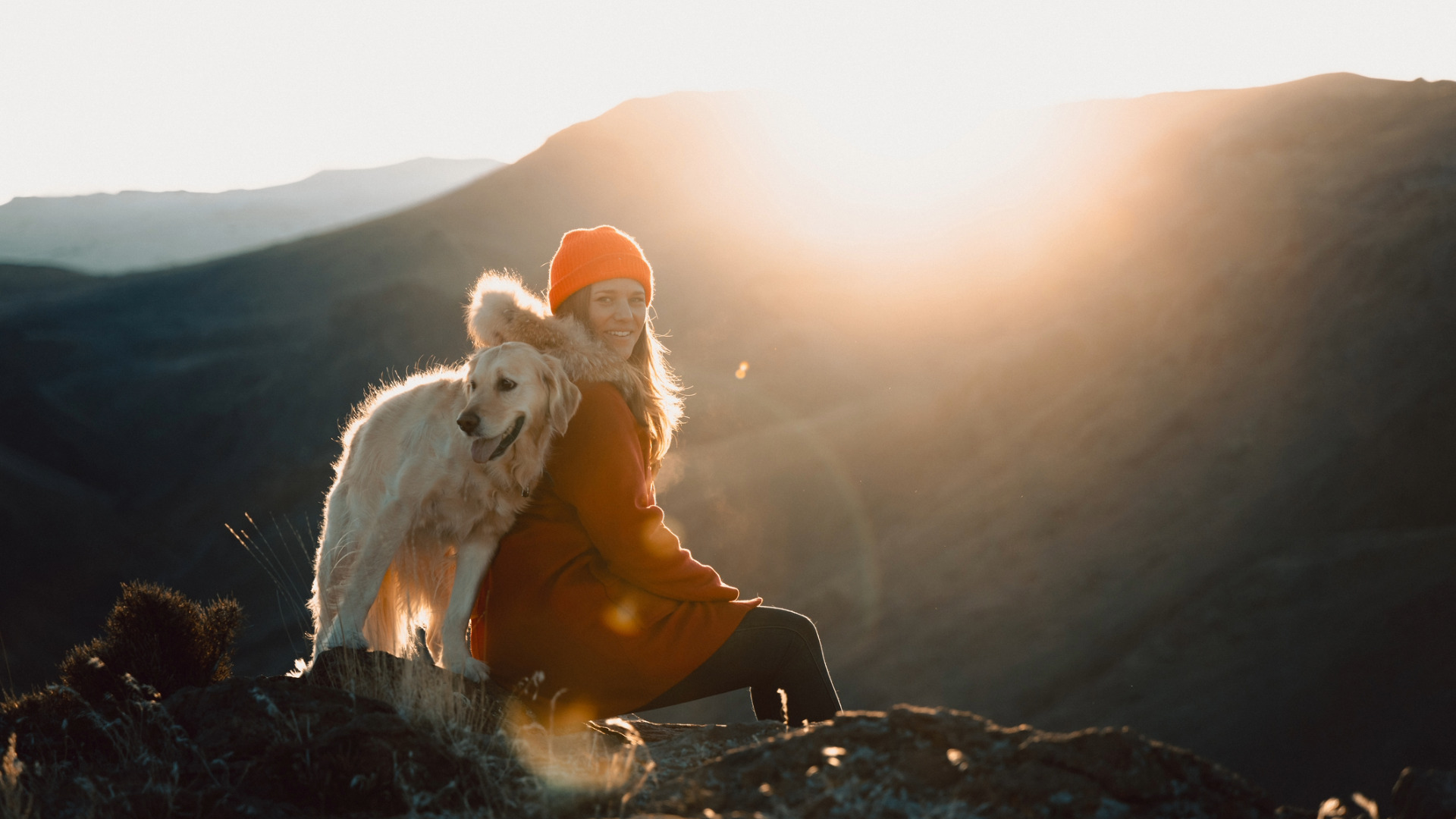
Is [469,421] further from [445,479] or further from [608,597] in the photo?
[608,597]

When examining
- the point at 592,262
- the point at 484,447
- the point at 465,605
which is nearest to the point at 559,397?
the point at 484,447

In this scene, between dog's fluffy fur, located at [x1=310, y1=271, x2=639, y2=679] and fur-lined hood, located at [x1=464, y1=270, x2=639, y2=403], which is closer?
dog's fluffy fur, located at [x1=310, y1=271, x2=639, y2=679]

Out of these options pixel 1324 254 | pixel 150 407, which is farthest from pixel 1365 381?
pixel 150 407

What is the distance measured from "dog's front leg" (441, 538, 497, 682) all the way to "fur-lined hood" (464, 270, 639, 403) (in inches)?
26.3

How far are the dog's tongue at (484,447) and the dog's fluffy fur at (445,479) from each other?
0.05 meters

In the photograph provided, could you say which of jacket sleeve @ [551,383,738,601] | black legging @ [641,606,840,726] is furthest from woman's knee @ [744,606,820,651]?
→ jacket sleeve @ [551,383,738,601]

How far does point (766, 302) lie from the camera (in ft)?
114

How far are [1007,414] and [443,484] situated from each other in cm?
2737

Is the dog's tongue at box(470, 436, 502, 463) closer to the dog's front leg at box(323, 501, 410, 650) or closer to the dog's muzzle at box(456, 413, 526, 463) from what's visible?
the dog's muzzle at box(456, 413, 526, 463)

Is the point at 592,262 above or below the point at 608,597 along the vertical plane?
above

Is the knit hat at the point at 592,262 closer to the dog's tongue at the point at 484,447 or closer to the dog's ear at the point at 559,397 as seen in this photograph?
the dog's ear at the point at 559,397

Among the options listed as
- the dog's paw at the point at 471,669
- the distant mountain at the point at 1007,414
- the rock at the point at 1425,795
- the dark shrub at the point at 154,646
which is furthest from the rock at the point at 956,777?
the distant mountain at the point at 1007,414

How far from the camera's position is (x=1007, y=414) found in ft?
92.9

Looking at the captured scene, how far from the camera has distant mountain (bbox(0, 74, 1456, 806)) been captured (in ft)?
70.2
